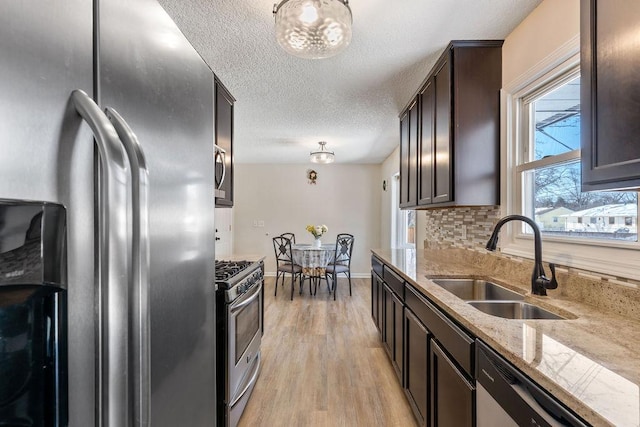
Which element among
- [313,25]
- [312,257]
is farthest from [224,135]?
[312,257]

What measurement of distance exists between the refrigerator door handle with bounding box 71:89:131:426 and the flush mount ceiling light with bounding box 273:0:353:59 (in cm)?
119

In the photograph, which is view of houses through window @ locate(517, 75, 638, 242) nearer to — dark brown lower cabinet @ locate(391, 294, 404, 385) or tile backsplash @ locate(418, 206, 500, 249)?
tile backsplash @ locate(418, 206, 500, 249)

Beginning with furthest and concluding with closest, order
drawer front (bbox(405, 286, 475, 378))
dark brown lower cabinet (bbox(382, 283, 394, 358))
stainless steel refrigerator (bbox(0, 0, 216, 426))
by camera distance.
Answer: dark brown lower cabinet (bbox(382, 283, 394, 358))
drawer front (bbox(405, 286, 475, 378))
stainless steel refrigerator (bbox(0, 0, 216, 426))

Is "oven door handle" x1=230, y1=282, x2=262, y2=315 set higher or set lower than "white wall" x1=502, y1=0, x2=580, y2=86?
lower

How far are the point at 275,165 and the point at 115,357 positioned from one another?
19.6ft

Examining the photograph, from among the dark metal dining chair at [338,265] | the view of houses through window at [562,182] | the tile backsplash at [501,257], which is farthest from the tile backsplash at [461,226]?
the dark metal dining chair at [338,265]

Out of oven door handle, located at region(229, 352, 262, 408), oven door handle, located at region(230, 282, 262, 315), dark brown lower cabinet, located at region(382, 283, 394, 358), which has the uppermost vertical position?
oven door handle, located at region(230, 282, 262, 315)

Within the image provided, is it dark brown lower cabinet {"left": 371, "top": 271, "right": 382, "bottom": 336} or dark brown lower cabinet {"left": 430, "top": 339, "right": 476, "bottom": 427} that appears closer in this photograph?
dark brown lower cabinet {"left": 430, "top": 339, "right": 476, "bottom": 427}

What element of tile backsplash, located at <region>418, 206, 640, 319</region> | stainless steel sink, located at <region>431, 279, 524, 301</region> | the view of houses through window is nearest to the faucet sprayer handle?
tile backsplash, located at <region>418, 206, 640, 319</region>

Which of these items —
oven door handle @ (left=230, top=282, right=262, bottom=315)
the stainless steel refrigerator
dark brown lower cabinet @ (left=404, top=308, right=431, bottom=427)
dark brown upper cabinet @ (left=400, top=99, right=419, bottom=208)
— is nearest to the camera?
the stainless steel refrigerator

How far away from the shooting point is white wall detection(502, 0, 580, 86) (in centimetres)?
146

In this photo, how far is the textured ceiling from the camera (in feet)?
5.43

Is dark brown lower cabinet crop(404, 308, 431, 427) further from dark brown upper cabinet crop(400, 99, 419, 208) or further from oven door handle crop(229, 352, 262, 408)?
dark brown upper cabinet crop(400, 99, 419, 208)

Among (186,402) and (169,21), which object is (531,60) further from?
(186,402)
